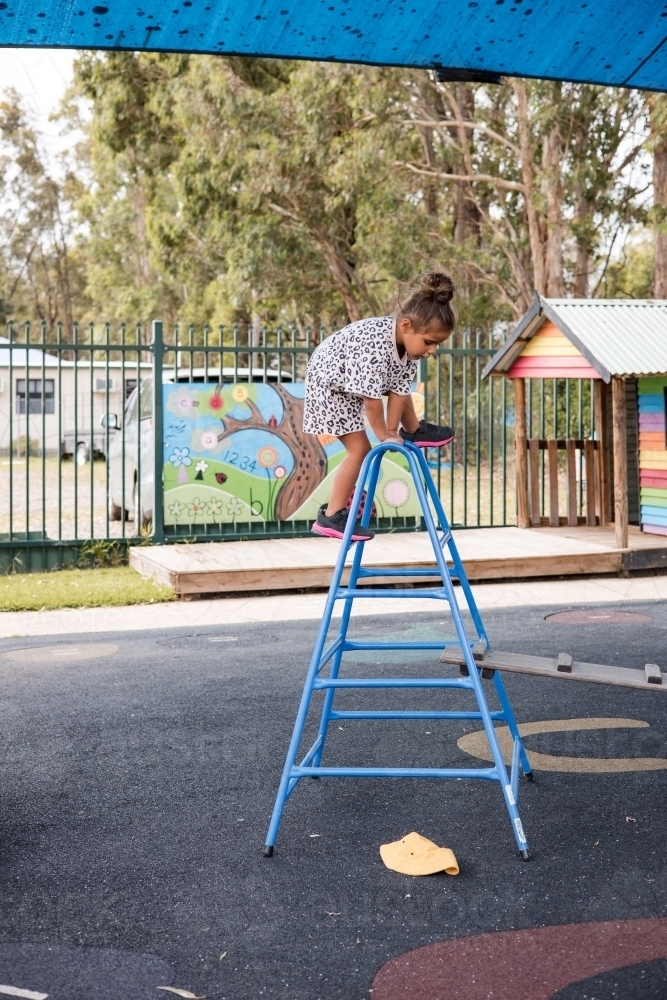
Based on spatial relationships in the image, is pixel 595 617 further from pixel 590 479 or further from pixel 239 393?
pixel 590 479

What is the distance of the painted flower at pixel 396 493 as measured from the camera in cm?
1268

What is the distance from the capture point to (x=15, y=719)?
5.78m

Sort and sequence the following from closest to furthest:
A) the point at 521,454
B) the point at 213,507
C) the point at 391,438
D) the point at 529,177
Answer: the point at 391,438, the point at 213,507, the point at 521,454, the point at 529,177

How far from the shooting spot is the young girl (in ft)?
14.4

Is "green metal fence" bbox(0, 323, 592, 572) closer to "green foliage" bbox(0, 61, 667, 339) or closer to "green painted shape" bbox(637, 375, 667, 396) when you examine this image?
"green painted shape" bbox(637, 375, 667, 396)

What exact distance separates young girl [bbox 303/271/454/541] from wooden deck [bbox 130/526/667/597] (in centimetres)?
522

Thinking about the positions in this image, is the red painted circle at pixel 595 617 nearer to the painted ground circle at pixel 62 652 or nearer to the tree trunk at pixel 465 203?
the painted ground circle at pixel 62 652

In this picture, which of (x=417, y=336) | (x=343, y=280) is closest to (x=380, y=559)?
A: (x=417, y=336)

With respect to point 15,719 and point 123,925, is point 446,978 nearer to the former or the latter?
point 123,925

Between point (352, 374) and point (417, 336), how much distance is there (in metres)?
0.33

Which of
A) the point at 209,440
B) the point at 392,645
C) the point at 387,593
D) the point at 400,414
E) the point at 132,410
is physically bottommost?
the point at 392,645

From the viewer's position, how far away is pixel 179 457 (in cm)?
1182

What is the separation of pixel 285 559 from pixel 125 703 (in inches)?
186

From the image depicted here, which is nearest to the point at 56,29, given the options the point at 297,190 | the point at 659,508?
the point at 659,508
